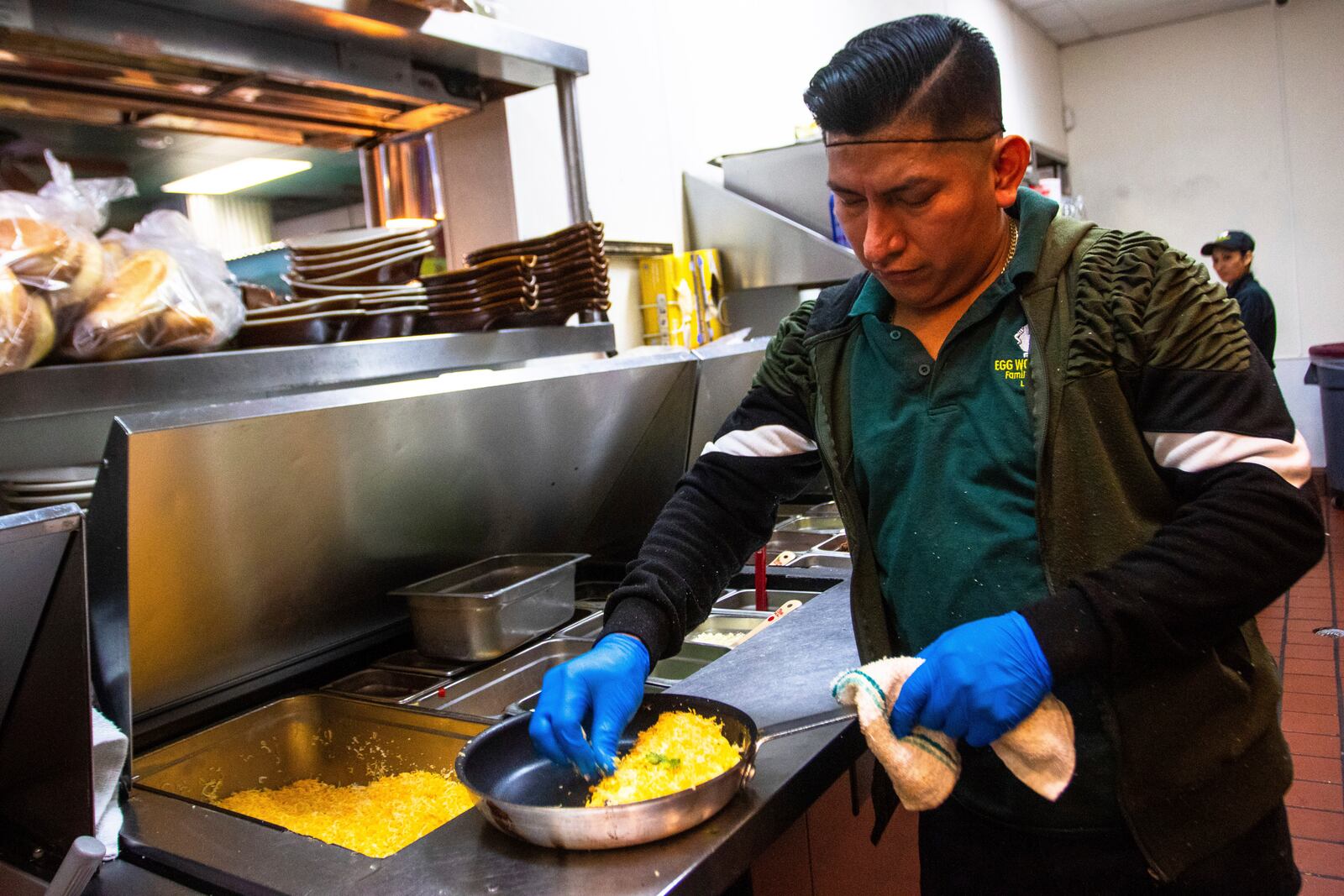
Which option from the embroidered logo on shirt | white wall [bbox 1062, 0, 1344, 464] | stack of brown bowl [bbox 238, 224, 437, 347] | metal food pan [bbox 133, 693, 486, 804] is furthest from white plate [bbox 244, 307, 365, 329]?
white wall [bbox 1062, 0, 1344, 464]

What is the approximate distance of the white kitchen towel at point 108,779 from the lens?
1221mm

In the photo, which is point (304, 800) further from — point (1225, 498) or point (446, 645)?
point (1225, 498)

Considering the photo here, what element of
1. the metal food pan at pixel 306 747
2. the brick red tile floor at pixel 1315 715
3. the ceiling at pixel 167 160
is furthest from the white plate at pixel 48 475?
the brick red tile floor at pixel 1315 715

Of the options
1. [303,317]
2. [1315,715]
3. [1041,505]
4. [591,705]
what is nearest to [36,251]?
[303,317]

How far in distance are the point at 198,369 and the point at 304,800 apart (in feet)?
2.27

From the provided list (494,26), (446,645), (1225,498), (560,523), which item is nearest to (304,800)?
(446,645)

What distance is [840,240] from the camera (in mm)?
3855

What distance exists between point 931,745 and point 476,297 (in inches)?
50.6

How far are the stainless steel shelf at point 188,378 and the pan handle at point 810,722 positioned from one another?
87 centimetres

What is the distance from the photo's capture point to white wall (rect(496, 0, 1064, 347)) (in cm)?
296

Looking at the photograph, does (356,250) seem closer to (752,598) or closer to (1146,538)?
(752,598)

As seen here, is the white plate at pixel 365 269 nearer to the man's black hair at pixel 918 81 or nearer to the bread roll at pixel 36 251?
the bread roll at pixel 36 251

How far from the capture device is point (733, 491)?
4.57 feet

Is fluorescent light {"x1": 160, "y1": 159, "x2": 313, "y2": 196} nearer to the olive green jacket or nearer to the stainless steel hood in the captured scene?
the stainless steel hood
